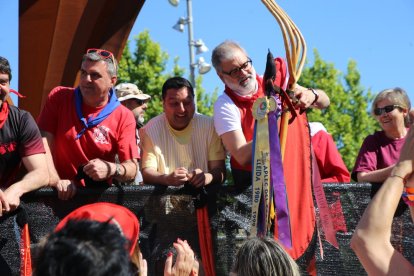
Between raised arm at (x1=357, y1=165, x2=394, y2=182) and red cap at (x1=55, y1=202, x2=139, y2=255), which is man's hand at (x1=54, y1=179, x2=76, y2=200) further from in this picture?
raised arm at (x1=357, y1=165, x2=394, y2=182)

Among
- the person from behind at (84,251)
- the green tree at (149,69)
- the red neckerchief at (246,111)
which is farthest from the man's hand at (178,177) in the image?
the green tree at (149,69)

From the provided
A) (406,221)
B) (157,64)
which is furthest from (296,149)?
(157,64)

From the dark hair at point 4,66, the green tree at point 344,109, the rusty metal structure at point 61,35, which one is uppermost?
the rusty metal structure at point 61,35

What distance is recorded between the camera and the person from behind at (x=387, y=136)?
4848mm

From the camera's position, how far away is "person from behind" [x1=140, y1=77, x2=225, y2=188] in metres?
4.85

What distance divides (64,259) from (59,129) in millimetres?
3129

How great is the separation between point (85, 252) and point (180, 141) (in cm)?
314

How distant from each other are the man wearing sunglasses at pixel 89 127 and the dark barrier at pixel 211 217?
1.05 feet

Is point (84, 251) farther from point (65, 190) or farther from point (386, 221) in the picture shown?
point (65, 190)

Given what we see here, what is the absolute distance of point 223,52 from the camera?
4.83m

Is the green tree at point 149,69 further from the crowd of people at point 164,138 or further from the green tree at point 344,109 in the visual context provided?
the crowd of people at point 164,138

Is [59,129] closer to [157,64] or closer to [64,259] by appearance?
[64,259]

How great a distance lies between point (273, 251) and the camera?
279cm

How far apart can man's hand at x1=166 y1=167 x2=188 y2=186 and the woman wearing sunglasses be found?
3.91ft
